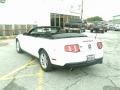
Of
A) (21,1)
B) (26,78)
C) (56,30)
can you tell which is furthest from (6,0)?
(26,78)

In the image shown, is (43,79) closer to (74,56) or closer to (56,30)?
(74,56)

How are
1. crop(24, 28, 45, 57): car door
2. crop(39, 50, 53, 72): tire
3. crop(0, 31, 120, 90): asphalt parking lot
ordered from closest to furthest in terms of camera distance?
1. crop(0, 31, 120, 90): asphalt parking lot
2. crop(39, 50, 53, 72): tire
3. crop(24, 28, 45, 57): car door

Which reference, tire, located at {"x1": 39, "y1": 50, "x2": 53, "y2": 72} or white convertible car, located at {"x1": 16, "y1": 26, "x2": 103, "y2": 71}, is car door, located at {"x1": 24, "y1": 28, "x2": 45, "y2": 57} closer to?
white convertible car, located at {"x1": 16, "y1": 26, "x2": 103, "y2": 71}

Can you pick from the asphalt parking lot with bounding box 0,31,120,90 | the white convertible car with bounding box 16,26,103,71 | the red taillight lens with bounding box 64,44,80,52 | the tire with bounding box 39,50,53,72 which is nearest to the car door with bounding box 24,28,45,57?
the white convertible car with bounding box 16,26,103,71

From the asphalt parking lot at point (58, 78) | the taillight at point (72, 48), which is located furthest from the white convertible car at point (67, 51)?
the asphalt parking lot at point (58, 78)

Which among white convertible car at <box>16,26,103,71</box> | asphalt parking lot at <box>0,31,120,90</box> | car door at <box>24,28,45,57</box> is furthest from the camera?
car door at <box>24,28,45,57</box>

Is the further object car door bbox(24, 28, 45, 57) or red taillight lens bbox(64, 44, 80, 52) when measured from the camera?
car door bbox(24, 28, 45, 57)

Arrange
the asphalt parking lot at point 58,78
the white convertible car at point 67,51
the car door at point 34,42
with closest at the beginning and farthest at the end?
the asphalt parking lot at point 58,78, the white convertible car at point 67,51, the car door at point 34,42

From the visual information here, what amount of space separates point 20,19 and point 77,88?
19.9m

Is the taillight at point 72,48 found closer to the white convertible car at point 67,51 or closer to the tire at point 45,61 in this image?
the white convertible car at point 67,51

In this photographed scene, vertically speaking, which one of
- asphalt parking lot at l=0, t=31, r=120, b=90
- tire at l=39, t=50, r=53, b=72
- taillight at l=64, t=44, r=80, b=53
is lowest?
asphalt parking lot at l=0, t=31, r=120, b=90

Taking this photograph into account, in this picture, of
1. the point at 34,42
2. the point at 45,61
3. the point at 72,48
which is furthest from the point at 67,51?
the point at 34,42

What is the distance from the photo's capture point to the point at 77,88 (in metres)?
4.92

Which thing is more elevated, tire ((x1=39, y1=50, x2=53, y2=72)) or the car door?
the car door
